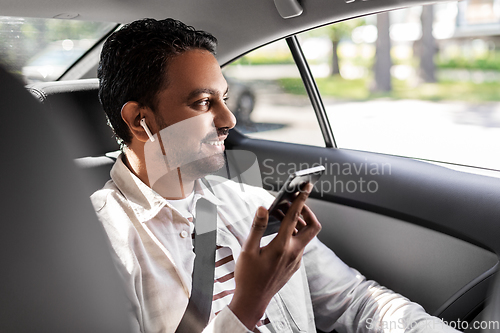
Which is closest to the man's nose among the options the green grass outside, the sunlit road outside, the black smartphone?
the black smartphone

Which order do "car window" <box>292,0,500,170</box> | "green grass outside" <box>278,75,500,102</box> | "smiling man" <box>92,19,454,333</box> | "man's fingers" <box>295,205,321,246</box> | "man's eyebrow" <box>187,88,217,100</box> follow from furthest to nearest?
"green grass outside" <box>278,75,500,102</box>
"car window" <box>292,0,500,170</box>
"man's eyebrow" <box>187,88,217,100</box>
"smiling man" <box>92,19,454,333</box>
"man's fingers" <box>295,205,321,246</box>

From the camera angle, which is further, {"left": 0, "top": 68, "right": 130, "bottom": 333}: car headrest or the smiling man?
the smiling man

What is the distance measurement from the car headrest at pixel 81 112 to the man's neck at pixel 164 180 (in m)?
0.39

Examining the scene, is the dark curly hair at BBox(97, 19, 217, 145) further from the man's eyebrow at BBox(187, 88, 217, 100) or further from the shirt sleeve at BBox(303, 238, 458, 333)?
the shirt sleeve at BBox(303, 238, 458, 333)

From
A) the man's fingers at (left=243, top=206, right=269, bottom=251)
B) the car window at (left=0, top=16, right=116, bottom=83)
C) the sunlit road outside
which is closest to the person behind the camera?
the man's fingers at (left=243, top=206, right=269, bottom=251)

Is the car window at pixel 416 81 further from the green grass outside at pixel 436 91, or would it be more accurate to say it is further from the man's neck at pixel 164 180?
the man's neck at pixel 164 180

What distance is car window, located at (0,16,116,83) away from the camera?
5.75 feet

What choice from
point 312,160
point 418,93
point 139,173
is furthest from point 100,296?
point 418,93

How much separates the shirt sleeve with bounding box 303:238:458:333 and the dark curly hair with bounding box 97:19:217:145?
2.35ft

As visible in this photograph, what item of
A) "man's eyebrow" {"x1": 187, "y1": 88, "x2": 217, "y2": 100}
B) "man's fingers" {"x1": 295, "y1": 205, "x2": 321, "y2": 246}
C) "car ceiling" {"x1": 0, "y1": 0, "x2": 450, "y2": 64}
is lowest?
"man's fingers" {"x1": 295, "y1": 205, "x2": 321, "y2": 246}

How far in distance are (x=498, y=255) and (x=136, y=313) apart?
1.10 m

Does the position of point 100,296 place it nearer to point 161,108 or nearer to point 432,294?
point 161,108

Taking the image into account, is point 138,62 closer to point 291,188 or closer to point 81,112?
point 81,112

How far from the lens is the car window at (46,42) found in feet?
5.75
